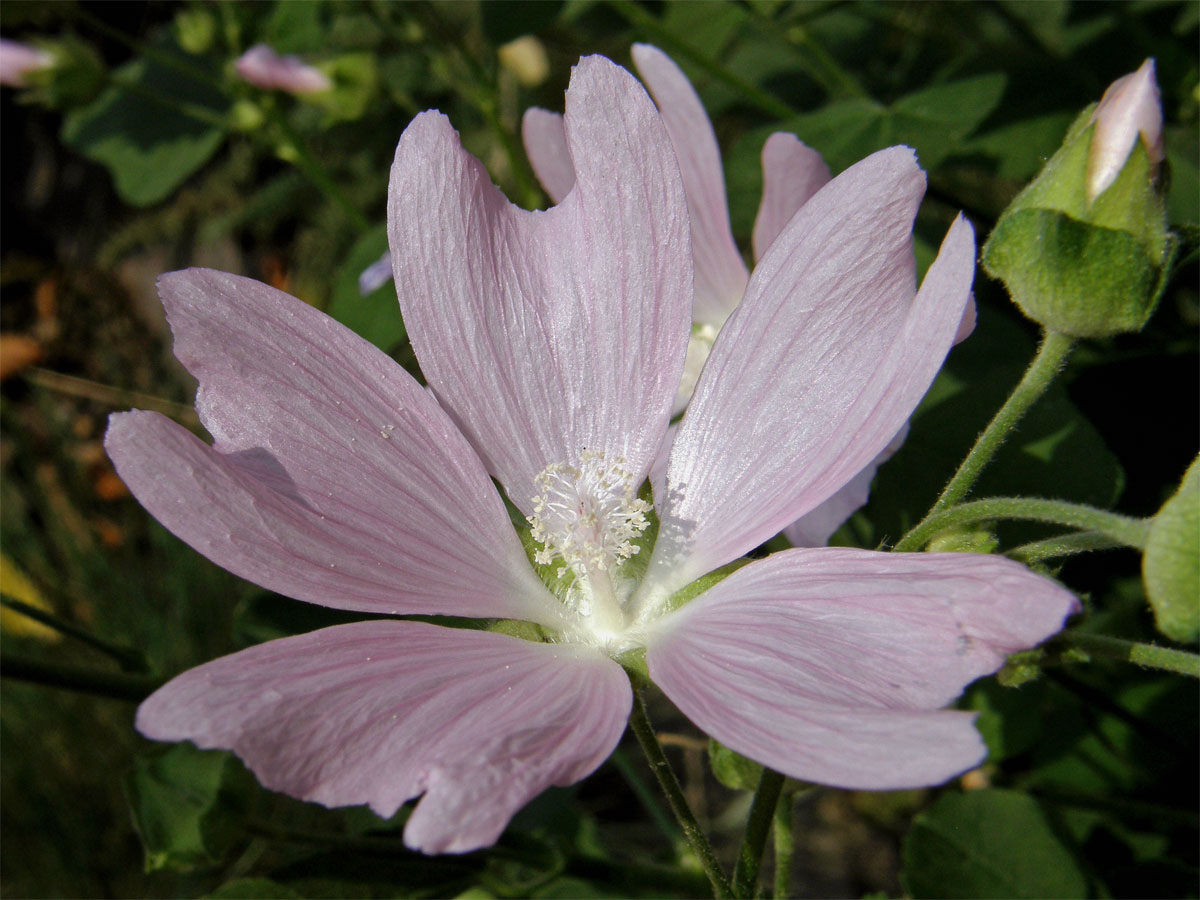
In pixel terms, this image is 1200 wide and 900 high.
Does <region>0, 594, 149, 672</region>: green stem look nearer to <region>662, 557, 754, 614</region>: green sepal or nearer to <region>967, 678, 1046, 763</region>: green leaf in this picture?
<region>662, 557, 754, 614</region>: green sepal

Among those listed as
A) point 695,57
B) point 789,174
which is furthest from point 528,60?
point 789,174

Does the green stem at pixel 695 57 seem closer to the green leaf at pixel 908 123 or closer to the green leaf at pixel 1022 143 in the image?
the green leaf at pixel 908 123

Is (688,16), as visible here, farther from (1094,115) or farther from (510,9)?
(1094,115)

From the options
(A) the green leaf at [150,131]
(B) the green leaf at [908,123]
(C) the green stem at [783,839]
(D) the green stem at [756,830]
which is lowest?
(C) the green stem at [783,839]

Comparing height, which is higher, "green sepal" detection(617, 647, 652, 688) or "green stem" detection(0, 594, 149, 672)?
"green stem" detection(0, 594, 149, 672)

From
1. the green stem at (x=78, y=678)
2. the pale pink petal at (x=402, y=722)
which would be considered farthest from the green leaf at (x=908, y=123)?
the green stem at (x=78, y=678)

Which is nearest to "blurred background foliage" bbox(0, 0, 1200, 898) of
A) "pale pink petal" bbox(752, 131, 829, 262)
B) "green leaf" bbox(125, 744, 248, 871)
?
"green leaf" bbox(125, 744, 248, 871)
